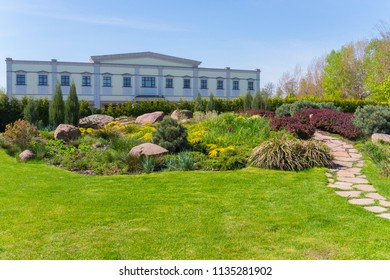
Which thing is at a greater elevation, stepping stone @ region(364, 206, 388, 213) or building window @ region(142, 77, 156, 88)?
building window @ region(142, 77, 156, 88)

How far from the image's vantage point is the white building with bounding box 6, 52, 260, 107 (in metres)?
39.5

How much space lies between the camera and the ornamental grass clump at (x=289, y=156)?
834cm

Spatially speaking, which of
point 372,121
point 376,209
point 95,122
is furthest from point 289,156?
point 95,122

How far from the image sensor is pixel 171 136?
998 cm

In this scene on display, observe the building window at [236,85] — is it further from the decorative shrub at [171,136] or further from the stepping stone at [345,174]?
the stepping stone at [345,174]

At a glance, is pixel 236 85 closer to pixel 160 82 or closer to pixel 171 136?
pixel 160 82

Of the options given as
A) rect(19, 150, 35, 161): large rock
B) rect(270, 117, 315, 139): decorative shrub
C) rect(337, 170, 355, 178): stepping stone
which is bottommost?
rect(337, 170, 355, 178): stepping stone

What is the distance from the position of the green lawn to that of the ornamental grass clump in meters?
0.77

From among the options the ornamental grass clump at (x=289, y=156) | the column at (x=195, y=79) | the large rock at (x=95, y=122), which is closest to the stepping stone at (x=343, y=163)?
the ornamental grass clump at (x=289, y=156)

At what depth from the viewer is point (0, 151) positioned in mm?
12070

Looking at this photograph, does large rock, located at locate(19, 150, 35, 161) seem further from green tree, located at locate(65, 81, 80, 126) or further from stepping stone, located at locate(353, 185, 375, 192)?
stepping stone, located at locate(353, 185, 375, 192)

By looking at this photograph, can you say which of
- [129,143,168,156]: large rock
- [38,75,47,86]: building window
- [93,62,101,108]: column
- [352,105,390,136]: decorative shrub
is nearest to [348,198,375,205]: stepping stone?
[129,143,168,156]: large rock

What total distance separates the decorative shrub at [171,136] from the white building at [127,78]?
32555mm

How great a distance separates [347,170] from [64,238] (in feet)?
21.0
